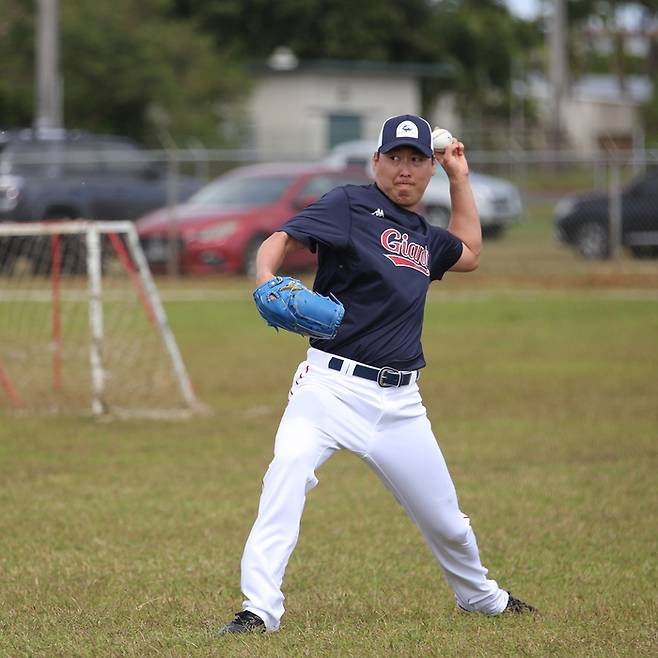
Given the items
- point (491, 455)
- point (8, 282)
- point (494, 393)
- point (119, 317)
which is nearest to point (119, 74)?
point (8, 282)

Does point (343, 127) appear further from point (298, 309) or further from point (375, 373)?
point (298, 309)

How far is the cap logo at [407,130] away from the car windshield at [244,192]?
14.7m

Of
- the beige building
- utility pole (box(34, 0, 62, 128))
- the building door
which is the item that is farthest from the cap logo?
the building door

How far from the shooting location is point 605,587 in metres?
5.72

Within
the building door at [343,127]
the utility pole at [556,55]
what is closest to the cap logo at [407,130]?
the utility pole at [556,55]

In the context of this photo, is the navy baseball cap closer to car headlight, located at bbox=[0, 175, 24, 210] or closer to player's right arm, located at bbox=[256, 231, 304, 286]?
player's right arm, located at bbox=[256, 231, 304, 286]

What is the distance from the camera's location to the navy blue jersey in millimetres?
4770

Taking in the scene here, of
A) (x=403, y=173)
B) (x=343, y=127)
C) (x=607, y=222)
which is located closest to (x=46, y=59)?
(x=607, y=222)

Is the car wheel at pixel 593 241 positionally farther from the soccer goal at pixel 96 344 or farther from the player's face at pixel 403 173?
the player's face at pixel 403 173

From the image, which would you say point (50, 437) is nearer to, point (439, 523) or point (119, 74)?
point (439, 523)

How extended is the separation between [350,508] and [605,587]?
1915 millimetres

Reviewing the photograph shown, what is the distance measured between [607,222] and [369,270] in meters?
17.2

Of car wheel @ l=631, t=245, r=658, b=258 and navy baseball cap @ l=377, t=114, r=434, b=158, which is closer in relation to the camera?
navy baseball cap @ l=377, t=114, r=434, b=158

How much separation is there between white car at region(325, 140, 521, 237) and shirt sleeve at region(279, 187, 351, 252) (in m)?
19.7
